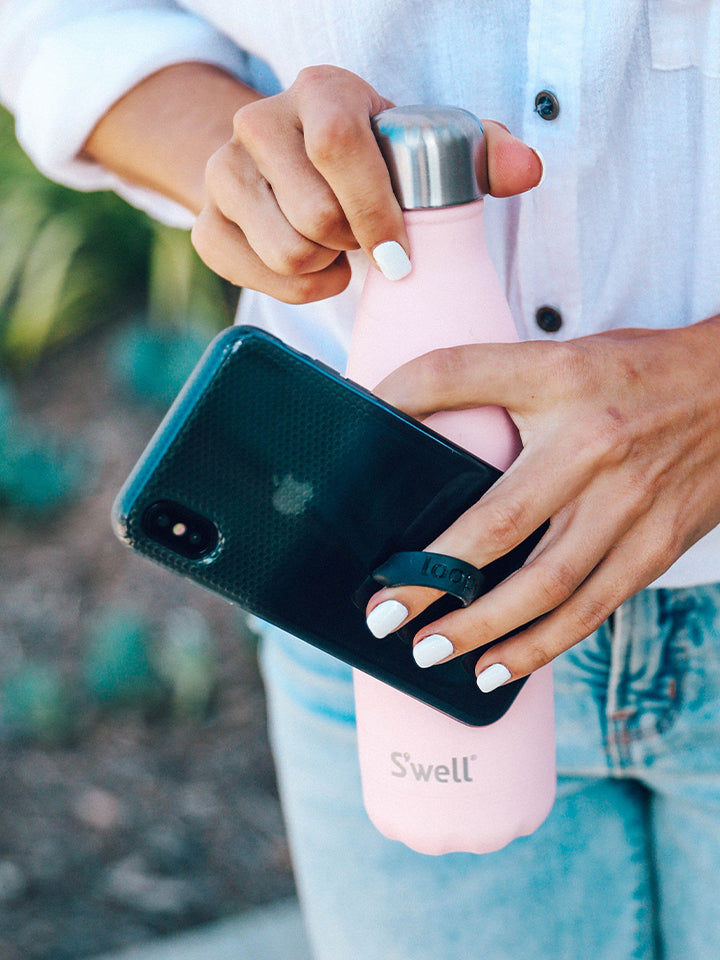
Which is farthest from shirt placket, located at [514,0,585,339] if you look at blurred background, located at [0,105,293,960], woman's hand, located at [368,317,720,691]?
blurred background, located at [0,105,293,960]

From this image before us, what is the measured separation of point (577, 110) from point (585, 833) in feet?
2.13

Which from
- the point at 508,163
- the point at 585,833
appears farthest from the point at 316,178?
the point at 585,833

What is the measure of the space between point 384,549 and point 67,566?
1809 millimetres

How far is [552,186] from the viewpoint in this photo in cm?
69

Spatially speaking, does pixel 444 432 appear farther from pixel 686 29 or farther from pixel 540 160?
pixel 686 29

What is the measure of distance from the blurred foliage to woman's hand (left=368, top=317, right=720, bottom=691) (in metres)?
1.97

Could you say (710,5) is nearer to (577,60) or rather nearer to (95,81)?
(577,60)

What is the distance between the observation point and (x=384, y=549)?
0.62 m

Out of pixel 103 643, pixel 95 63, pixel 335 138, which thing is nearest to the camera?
pixel 335 138

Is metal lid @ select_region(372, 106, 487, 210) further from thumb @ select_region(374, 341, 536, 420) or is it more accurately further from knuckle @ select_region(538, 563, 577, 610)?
knuckle @ select_region(538, 563, 577, 610)

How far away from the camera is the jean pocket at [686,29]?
64cm

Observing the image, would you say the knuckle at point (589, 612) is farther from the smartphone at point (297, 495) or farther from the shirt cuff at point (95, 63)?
the shirt cuff at point (95, 63)

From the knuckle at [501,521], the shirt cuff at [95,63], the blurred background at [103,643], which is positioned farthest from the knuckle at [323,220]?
the blurred background at [103,643]

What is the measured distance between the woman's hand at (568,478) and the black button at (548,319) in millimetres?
119
